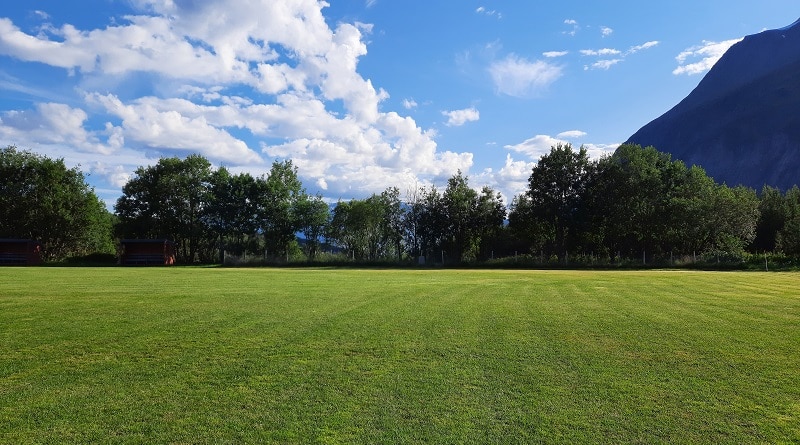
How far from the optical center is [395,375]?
6.87m

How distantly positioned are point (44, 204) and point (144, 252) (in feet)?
52.1

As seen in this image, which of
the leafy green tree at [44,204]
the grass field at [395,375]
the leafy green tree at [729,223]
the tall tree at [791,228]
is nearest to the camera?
the grass field at [395,375]

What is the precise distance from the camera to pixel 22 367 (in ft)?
→ 23.4

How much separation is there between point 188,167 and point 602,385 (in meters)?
71.4

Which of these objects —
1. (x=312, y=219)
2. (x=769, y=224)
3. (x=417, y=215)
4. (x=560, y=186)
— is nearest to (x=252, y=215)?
(x=312, y=219)

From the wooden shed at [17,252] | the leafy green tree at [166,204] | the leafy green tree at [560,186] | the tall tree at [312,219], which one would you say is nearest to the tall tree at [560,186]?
the leafy green tree at [560,186]

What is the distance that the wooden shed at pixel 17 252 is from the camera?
54.8 m

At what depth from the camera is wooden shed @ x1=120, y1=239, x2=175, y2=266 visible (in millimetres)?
59219

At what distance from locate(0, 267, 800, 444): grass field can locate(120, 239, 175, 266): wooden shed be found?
51118 millimetres

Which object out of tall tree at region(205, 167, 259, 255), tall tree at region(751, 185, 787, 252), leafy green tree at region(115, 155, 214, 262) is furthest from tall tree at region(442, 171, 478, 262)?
tall tree at region(751, 185, 787, 252)

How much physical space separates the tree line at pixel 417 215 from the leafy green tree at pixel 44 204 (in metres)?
0.13

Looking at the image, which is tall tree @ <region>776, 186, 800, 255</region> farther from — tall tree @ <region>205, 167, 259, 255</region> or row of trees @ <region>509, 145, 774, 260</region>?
tall tree @ <region>205, 167, 259, 255</region>

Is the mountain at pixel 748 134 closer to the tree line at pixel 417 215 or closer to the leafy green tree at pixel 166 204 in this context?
the tree line at pixel 417 215

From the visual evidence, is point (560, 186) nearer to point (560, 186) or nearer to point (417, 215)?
point (560, 186)
